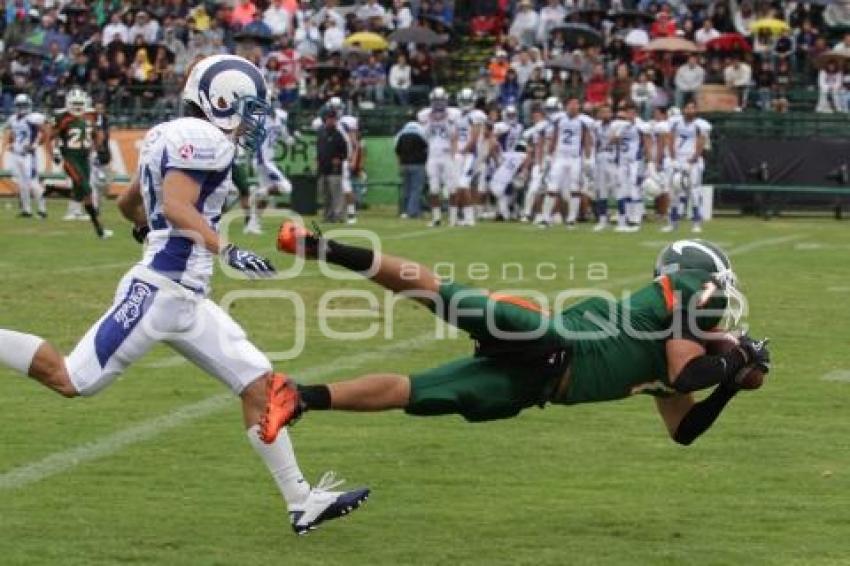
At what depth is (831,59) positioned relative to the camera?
2602 centimetres

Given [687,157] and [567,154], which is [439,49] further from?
[687,157]

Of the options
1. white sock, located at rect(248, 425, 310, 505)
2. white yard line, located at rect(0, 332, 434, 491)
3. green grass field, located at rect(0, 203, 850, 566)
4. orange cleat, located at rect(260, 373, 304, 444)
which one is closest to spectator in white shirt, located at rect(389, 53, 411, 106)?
green grass field, located at rect(0, 203, 850, 566)

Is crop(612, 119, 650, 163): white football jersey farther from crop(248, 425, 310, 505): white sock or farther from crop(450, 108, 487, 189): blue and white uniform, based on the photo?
crop(248, 425, 310, 505): white sock

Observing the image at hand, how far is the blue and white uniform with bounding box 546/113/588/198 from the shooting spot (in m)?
22.7

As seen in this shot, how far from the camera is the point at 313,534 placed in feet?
20.4

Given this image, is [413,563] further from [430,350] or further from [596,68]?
[596,68]

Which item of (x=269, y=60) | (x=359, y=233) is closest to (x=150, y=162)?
(x=359, y=233)

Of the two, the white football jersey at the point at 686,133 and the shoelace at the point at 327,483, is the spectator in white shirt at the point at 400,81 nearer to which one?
the white football jersey at the point at 686,133

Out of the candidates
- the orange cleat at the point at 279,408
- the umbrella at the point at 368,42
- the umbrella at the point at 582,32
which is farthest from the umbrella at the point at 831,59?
the orange cleat at the point at 279,408

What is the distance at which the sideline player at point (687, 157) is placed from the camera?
73.8 ft

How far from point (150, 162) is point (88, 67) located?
2479 cm

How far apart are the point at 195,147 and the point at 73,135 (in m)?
14.6

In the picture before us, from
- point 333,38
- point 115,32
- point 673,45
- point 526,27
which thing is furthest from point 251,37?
point 673,45

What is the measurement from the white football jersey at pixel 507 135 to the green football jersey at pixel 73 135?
6.11m
